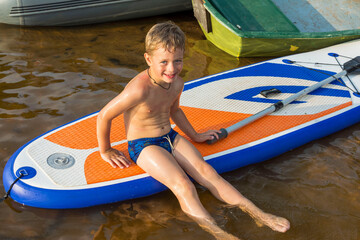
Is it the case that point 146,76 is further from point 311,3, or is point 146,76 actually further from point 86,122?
point 311,3

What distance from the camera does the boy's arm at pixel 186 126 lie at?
346 cm

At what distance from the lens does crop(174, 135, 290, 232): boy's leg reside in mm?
3072

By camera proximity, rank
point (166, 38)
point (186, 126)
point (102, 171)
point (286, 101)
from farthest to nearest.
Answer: point (286, 101) < point (186, 126) < point (102, 171) < point (166, 38)

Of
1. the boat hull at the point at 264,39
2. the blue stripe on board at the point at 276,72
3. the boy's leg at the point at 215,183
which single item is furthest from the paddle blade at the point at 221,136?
the boat hull at the point at 264,39

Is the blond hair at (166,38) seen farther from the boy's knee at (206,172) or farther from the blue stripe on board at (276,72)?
the blue stripe on board at (276,72)

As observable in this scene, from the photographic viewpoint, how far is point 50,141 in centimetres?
355

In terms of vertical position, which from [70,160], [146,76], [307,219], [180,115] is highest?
[146,76]

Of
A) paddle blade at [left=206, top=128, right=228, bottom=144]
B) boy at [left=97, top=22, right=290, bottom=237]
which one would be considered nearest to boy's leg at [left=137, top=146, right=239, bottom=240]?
boy at [left=97, top=22, right=290, bottom=237]

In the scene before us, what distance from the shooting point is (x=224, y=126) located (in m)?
3.91

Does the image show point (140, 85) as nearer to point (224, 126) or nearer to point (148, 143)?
point (148, 143)

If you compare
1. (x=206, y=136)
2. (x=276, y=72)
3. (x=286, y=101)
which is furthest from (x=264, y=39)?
(x=206, y=136)

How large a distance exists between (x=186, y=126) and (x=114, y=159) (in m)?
0.65

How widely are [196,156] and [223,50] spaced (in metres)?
2.90

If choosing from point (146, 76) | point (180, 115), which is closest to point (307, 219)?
point (180, 115)
